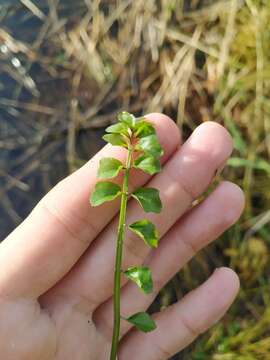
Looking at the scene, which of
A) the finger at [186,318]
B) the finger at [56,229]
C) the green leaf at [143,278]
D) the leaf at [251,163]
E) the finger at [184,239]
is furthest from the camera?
the leaf at [251,163]

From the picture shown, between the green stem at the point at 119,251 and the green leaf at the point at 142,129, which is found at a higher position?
the green leaf at the point at 142,129

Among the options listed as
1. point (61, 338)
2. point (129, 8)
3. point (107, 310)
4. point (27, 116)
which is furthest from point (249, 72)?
point (61, 338)

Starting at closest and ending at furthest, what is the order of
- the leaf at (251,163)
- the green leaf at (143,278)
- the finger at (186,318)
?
the green leaf at (143,278) < the finger at (186,318) < the leaf at (251,163)

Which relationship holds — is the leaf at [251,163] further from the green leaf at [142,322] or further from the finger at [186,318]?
the green leaf at [142,322]

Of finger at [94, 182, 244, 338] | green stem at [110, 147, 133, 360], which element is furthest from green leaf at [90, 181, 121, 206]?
finger at [94, 182, 244, 338]

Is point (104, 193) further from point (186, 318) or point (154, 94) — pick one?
point (154, 94)

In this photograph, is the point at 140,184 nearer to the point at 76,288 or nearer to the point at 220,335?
the point at 76,288

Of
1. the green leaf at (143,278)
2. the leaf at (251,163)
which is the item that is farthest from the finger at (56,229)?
the leaf at (251,163)

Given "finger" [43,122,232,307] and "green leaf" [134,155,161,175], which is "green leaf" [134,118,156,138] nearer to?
"green leaf" [134,155,161,175]
